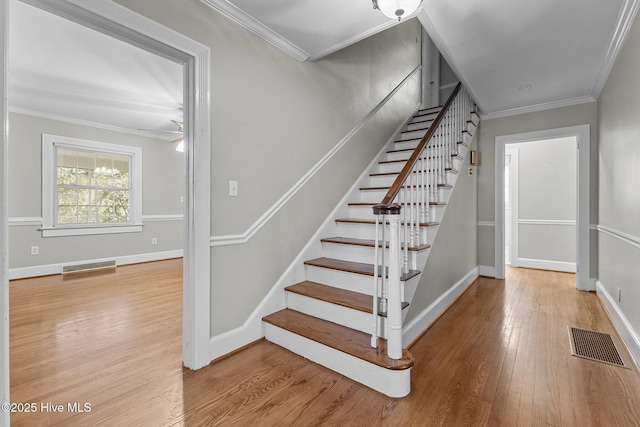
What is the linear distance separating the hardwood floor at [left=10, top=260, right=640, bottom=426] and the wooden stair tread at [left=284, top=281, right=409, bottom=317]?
43cm

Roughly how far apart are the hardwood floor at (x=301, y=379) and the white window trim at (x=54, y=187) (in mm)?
2099

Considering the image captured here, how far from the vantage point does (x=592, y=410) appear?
4.85 feet

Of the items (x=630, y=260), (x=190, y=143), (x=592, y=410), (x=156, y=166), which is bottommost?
(x=592, y=410)

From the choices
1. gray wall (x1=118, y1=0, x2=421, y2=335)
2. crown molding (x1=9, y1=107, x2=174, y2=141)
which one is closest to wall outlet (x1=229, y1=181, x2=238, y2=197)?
gray wall (x1=118, y1=0, x2=421, y2=335)

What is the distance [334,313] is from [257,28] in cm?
216

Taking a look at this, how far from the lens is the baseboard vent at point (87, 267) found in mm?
4441

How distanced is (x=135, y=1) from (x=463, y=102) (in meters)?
3.62

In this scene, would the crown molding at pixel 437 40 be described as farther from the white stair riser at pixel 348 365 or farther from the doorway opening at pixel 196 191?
the white stair riser at pixel 348 365

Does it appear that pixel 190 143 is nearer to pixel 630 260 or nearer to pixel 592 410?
pixel 592 410

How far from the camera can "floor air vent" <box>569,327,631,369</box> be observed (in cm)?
198

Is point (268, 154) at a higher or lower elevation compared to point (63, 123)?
lower

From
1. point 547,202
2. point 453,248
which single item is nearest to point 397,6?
point 453,248

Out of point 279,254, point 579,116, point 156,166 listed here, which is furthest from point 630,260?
point 156,166

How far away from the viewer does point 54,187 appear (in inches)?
174
